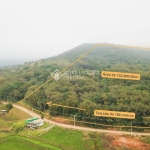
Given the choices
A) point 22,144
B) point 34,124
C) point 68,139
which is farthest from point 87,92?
point 22,144

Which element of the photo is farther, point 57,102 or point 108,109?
point 57,102

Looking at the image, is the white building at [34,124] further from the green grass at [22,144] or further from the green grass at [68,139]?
the green grass at [22,144]

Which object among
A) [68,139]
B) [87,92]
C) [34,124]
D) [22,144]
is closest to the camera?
[22,144]

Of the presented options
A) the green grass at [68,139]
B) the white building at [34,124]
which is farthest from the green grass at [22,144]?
the white building at [34,124]

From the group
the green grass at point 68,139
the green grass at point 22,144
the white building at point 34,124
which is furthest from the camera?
the white building at point 34,124

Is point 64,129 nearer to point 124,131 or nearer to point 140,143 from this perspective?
point 124,131

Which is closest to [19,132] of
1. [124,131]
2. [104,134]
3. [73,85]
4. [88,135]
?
[88,135]

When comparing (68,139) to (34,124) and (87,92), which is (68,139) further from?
(87,92)
